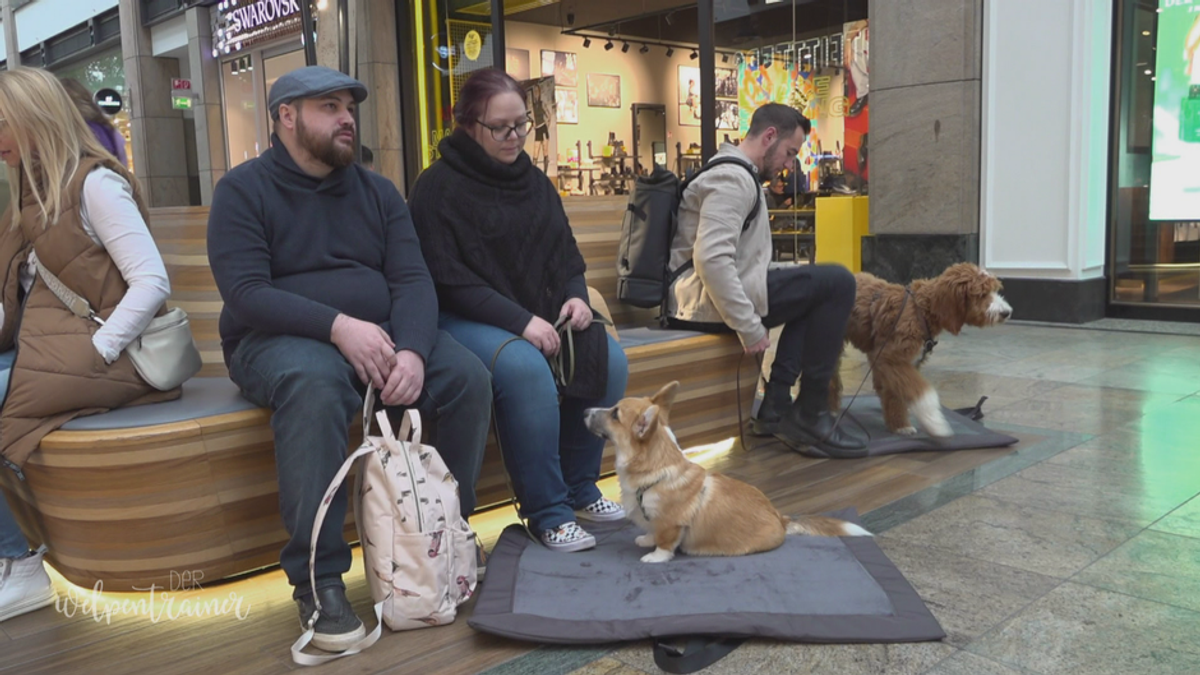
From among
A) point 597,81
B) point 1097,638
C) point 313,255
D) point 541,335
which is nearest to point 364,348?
point 313,255

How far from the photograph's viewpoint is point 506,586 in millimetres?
2553

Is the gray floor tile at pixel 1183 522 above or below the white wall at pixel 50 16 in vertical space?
below

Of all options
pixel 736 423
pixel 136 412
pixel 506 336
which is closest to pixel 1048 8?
pixel 736 423

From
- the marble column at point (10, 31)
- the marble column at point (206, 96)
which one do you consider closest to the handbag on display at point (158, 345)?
the marble column at point (206, 96)

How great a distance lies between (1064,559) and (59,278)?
3070mm

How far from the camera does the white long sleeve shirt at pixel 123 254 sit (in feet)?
8.61

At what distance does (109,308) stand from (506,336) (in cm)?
116

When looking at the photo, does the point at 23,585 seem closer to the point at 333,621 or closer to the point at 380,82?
the point at 333,621

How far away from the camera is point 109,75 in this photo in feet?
59.5

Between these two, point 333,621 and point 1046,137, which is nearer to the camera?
point 333,621

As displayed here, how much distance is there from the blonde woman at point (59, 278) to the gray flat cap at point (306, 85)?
0.54 meters

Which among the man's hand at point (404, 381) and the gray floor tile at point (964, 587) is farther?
the man's hand at point (404, 381)

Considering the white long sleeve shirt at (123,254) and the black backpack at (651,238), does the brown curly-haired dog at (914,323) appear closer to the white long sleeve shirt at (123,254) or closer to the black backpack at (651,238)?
the black backpack at (651,238)

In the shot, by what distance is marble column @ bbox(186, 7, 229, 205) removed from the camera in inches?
595
